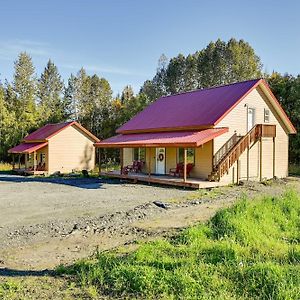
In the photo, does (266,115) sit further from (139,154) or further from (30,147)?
(30,147)

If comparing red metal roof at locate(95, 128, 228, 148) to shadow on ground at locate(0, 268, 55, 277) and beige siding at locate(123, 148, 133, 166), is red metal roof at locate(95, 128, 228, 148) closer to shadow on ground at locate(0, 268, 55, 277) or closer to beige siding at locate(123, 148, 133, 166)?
beige siding at locate(123, 148, 133, 166)

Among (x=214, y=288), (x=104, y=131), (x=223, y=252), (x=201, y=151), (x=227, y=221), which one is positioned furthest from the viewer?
(x=104, y=131)

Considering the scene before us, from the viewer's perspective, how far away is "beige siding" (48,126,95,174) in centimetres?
2840

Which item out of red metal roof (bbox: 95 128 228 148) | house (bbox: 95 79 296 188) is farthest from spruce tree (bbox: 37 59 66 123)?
red metal roof (bbox: 95 128 228 148)

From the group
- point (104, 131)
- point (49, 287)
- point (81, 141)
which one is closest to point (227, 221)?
point (49, 287)

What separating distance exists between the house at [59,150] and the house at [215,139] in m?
Answer: 6.74

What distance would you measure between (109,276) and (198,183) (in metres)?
11.5

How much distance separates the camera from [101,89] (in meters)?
50.0

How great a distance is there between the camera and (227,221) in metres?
7.69

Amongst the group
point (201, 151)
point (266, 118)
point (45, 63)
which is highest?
point (45, 63)

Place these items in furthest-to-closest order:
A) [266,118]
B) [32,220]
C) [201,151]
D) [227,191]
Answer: [266,118] < [201,151] < [227,191] < [32,220]

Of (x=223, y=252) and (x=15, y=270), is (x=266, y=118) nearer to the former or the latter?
(x=223, y=252)

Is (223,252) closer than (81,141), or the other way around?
(223,252)

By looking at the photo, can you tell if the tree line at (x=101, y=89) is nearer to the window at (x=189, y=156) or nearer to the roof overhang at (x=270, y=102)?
the roof overhang at (x=270, y=102)
